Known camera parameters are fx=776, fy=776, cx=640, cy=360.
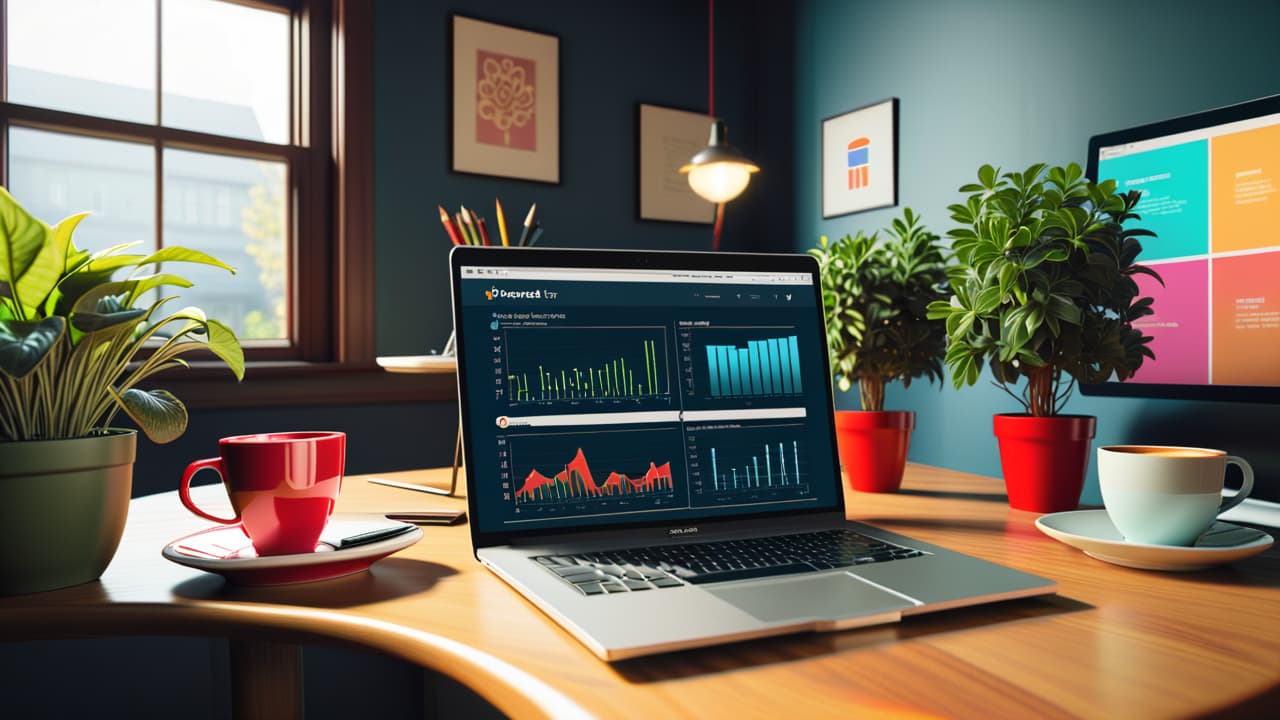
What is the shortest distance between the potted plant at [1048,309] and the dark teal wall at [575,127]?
177 cm

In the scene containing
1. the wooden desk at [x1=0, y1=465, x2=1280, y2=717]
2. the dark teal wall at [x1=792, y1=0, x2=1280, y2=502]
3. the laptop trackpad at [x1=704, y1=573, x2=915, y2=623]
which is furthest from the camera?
the dark teal wall at [x1=792, y1=0, x2=1280, y2=502]

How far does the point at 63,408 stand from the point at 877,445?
3.19 feet

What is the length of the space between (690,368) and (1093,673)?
1.54ft

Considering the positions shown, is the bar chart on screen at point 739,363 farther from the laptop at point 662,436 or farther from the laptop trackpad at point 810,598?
the laptop trackpad at point 810,598

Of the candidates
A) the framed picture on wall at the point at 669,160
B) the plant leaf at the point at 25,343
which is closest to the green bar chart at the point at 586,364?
the plant leaf at the point at 25,343

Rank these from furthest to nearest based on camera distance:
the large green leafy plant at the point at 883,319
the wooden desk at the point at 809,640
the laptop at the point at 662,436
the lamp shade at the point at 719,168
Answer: the lamp shade at the point at 719,168
the large green leafy plant at the point at 883,319
the laptop at the point at 662,436
the wooden desk at the point at 809,640

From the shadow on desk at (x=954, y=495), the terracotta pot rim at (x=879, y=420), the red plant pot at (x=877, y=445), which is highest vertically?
the terracotta pot rim at (x=879, y=420)

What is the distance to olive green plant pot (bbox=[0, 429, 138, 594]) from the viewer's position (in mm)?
633

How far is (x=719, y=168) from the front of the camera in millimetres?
→ 1955

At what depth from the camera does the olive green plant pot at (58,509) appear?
633mm

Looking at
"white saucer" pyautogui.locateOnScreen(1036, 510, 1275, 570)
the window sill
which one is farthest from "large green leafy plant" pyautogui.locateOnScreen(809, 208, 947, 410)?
the window sill

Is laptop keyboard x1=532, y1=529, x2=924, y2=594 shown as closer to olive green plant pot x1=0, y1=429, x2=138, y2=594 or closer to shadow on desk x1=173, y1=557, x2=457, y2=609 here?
shadow on desk x1=173, y1=557, x2=457, y2=609

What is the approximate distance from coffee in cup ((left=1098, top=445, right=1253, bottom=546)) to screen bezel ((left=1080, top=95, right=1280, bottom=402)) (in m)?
0.29

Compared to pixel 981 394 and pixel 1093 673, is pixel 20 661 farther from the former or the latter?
pixel 981 394
